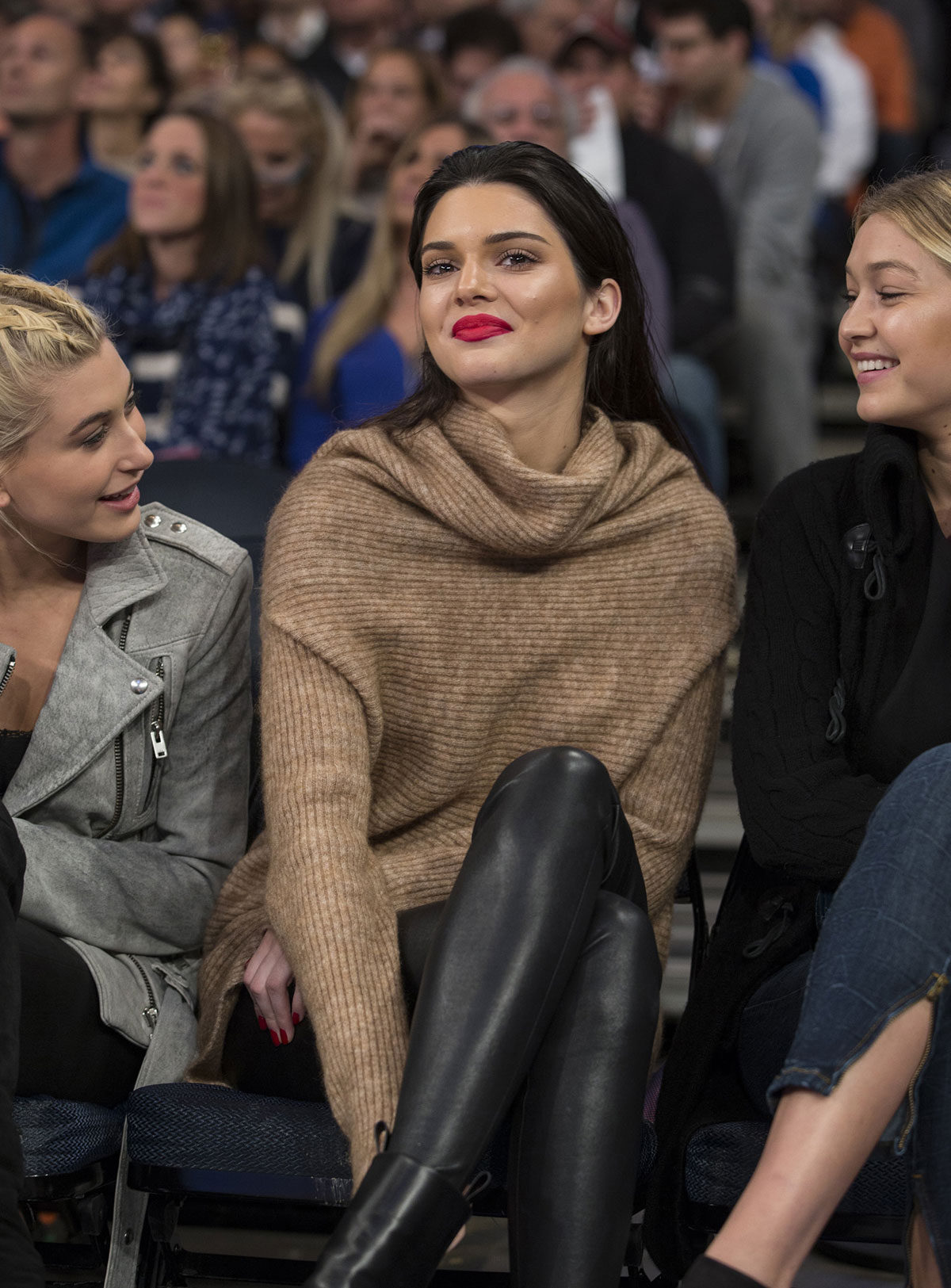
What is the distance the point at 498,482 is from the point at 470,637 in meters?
0.19

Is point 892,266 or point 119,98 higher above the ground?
point 892,266

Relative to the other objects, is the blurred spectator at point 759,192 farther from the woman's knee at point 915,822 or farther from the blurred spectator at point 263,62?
the woman's knee at point 915,822

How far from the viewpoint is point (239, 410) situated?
3.75 m

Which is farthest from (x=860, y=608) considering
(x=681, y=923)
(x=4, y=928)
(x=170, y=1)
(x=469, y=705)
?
(x=170, y=1)

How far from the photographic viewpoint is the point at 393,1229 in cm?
148

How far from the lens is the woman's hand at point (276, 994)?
1.87m

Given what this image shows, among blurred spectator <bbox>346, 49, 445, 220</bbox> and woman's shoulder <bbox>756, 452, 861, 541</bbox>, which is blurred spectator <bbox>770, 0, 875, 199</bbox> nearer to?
blurred spectator <bbox>346, 49, 445, 220</bbox>

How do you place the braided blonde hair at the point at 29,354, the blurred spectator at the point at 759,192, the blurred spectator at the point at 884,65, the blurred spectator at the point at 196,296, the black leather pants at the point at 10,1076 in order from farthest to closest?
1. the blurred spectator at the point at 884,65
2. the blurred spectator at the point at 759,192
3. the blurred spectator at the point at 196,296
4. the braided blonde hair at the point at 29,354
5. the black leather pants at the point at 10,1076

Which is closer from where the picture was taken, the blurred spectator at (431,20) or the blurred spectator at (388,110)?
the blurred spectator at (388,110)

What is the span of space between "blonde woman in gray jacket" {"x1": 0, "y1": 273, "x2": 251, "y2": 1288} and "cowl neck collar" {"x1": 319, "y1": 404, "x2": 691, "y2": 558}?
247 mm

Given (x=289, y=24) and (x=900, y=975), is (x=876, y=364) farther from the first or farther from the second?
(x=289, y=24)

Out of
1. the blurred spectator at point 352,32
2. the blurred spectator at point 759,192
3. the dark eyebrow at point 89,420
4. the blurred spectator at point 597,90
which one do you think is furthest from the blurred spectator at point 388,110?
the dark eyebrow at point 89,420

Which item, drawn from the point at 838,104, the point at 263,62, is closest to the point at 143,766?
the point at 263,62

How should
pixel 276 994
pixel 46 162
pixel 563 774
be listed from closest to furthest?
1. pixel 563 774
2. pixel 276 994
3. pixel 46 162
